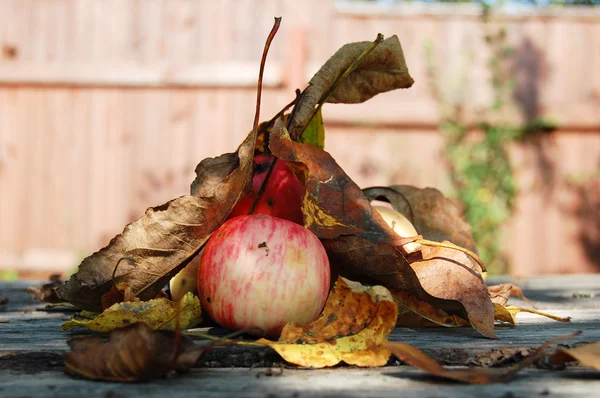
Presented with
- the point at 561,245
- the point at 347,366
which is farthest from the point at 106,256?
the point at 561,245

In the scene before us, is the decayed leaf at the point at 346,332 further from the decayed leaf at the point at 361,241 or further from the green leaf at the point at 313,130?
the green leaf at the point at 313,130

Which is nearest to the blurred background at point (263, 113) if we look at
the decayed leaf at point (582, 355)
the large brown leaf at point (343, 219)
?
the large brown leaf at point (343, 219)

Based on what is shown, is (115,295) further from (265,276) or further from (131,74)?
(131,74)

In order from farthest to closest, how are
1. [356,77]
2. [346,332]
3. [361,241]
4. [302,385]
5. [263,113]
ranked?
[263,113]
[356,77]
[361,241]
[346,332]
[302,385]

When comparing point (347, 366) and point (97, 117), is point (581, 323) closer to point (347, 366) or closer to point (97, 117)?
point (347, 366)

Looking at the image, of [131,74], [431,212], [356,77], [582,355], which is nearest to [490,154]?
[131,74]

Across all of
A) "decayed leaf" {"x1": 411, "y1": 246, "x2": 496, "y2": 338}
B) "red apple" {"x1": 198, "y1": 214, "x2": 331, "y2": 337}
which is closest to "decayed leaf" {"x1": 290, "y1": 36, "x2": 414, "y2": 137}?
"red apple" {"x1": 198, "y1": 214, "x2": 331, "y2": 337}
